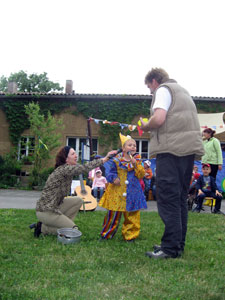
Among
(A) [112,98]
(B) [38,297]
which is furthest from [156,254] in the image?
(A) [112,98]

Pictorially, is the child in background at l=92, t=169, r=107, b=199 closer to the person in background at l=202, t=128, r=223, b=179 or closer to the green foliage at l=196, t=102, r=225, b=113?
the person in background at l=202, t=128, r=223, b=179

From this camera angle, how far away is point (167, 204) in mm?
3500

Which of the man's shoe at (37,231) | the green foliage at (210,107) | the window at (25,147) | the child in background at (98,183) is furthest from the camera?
the green foliage at (210,107)

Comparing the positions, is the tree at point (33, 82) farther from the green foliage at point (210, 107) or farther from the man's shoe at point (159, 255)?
the man's shoe at point (159, 255)

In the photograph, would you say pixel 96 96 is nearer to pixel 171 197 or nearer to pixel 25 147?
pixel 25 147

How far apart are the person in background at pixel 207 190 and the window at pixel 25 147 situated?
10.1m

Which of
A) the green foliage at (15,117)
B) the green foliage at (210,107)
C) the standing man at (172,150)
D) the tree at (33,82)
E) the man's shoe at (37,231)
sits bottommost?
the man's shoe at (37,231)

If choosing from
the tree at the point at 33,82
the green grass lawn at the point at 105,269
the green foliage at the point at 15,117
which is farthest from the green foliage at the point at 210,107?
the tree at the point at 33,82

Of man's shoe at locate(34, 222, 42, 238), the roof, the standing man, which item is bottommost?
man's shoe at locate(34, 222, 42, 238)

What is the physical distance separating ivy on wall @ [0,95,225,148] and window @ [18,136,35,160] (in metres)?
0.36

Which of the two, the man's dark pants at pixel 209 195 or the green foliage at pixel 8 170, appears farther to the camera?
the green foliage at pixel 8 170

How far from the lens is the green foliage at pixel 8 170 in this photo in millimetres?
15242

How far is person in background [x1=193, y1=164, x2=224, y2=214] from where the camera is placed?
8117 millimetres

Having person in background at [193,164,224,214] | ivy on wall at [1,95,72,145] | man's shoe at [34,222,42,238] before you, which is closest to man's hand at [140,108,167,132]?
man's shoe at [34,222,42,238]
